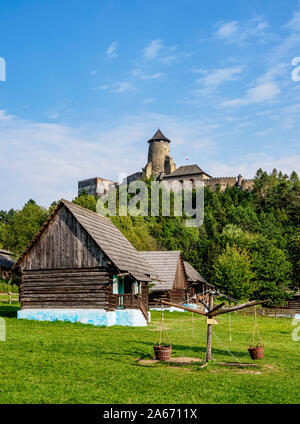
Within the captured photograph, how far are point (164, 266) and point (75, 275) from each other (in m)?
17.7

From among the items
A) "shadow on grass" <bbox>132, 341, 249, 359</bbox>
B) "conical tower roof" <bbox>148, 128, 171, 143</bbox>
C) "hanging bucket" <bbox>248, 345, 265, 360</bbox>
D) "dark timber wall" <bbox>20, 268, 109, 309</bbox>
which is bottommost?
"shadow on grass" <bbox>132, 341, 249, 359</bbox>

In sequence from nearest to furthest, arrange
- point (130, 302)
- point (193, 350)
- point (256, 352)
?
point (256, 352)
point (193, 350)
point (130, 302)

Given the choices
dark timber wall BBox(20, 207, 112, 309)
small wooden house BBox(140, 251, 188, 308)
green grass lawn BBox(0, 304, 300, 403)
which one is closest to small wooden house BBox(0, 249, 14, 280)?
small wooden house BBox(140, 251, 188, 308)

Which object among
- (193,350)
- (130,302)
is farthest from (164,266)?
(193,350)

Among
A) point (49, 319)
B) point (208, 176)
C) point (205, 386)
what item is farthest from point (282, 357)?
point (208, 176)

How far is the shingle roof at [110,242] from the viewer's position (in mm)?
23859

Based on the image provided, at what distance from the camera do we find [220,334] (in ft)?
73.4

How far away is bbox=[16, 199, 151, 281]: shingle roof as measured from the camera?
23859 millimetres

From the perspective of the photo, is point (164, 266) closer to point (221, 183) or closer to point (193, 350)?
point (193, 350)

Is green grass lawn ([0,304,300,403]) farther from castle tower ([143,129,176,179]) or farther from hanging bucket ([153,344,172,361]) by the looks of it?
castle tower ([143,129,176,179])

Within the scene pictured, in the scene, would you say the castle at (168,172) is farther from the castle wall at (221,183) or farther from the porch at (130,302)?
the porch at (130,302)

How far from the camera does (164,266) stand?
134 feet

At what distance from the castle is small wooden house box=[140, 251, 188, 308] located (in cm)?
7313
